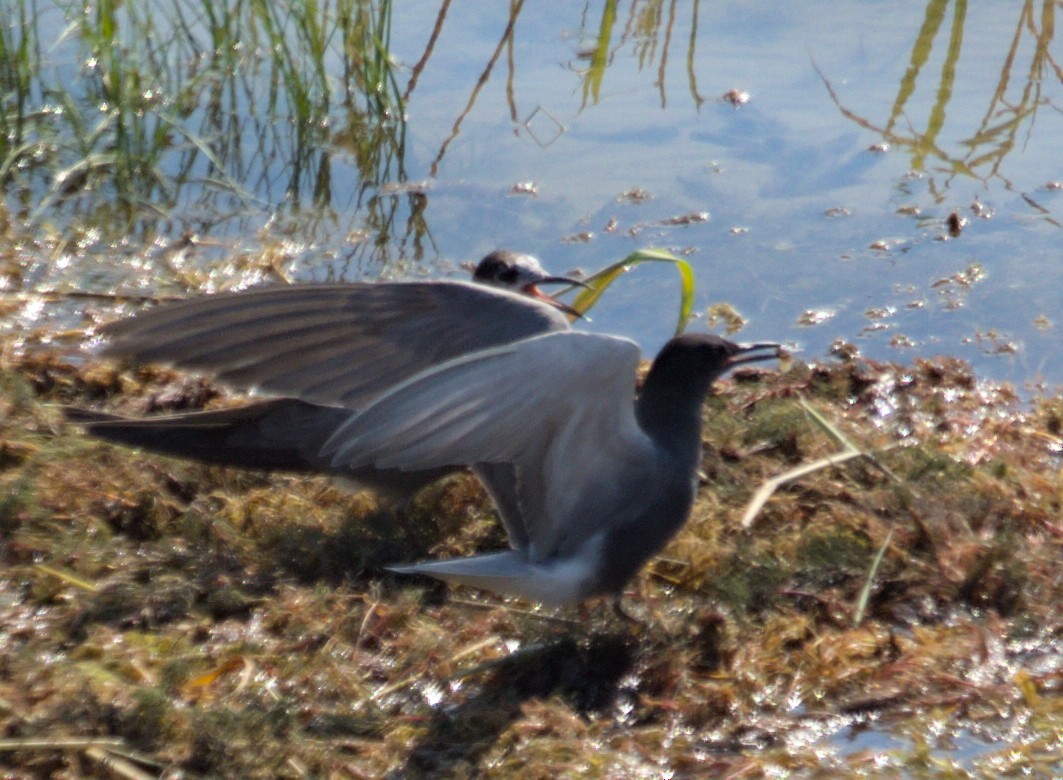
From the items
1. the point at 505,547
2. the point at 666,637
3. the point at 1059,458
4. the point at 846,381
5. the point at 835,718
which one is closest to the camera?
the point at 835,718

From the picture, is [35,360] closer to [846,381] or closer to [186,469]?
[186,469]

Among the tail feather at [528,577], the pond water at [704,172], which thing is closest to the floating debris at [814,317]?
the pond water at [704,172]

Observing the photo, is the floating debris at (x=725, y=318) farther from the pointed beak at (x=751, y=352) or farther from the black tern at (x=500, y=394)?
the black tern at (x=500, y=394)

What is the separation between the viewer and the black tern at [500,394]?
317cm

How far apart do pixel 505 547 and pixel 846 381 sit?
1.55 m

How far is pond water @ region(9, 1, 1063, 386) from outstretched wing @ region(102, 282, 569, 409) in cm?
176

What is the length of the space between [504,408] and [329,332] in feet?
2.36

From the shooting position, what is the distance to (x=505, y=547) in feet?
13.6

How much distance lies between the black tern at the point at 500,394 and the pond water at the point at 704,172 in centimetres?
172

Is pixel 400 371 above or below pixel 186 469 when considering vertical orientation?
above

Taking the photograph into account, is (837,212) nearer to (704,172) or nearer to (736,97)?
(704,172)

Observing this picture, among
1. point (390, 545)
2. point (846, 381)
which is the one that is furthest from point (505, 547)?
point (846, 381)

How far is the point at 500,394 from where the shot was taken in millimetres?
3193

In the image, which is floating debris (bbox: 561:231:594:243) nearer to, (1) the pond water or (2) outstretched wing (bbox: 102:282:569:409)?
(1) the pond water
